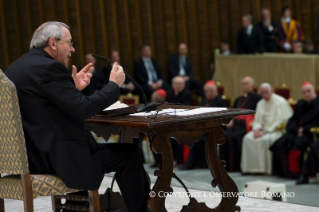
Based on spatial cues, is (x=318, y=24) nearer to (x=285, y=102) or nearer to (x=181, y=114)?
(x=285, y=102)

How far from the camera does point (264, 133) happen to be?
875 cm

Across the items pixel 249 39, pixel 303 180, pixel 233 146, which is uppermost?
pixel 249 39

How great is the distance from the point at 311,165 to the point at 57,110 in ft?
17.1

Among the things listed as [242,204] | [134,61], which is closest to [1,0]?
[134,61]

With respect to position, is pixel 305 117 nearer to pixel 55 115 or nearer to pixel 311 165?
pixel 311 165

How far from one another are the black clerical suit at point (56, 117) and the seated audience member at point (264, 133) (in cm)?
537

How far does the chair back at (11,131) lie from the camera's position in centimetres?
329

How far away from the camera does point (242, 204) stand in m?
4.67

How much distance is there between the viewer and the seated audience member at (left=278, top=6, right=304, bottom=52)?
44.5 ft

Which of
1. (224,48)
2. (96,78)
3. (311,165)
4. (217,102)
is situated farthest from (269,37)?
(311,165)

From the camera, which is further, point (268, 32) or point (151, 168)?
point (268, 32)

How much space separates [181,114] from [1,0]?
27.5ft

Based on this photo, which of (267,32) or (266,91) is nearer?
(266,91)

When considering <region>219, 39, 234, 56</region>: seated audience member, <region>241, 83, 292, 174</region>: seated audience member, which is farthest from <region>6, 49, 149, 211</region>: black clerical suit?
<region>219, 39, 234, 56</region>: seated audience member
